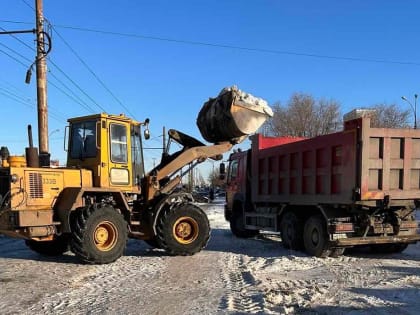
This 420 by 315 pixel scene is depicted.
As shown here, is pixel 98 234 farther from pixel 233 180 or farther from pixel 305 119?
pixel 305 119

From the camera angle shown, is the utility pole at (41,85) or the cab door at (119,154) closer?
the cab door at (119,154)

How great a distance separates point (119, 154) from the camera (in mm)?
12320

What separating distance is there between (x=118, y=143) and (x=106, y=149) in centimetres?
38

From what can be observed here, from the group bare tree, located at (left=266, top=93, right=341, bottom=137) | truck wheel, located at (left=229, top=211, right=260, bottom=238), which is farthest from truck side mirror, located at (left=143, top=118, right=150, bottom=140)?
bare tree, located at (left=266, top=93, right=341, bottom=137)

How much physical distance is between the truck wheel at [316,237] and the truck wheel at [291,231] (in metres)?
0.31

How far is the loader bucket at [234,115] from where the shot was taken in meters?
13.2

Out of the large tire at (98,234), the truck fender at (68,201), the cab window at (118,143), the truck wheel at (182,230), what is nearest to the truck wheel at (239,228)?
the truck wheel at (182,230)

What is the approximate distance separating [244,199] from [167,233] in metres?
4.76

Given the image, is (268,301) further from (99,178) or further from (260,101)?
(260,101)

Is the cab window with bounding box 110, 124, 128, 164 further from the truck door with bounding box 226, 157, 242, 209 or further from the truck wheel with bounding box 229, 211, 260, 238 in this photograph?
the truck wheel with bounding box 229, 211, 260, 238

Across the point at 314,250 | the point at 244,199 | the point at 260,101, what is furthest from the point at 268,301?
the point at 244,199

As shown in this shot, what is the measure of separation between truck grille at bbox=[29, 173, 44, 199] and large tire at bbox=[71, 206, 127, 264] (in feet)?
2.81

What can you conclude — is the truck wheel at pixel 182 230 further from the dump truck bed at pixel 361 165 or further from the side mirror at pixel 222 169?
the side mirror at pixel 222 169

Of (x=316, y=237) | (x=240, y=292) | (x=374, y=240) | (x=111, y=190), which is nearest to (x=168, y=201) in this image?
Answer: (x=111, y=190)
